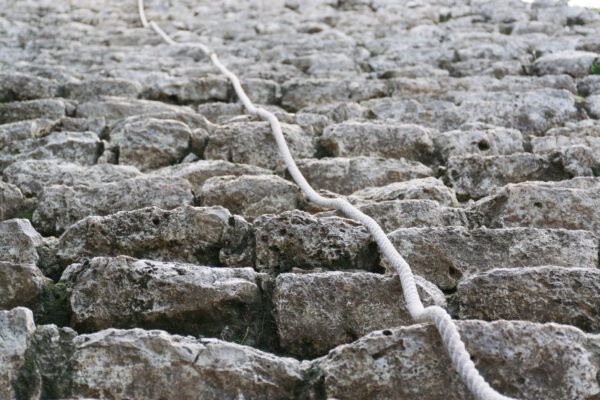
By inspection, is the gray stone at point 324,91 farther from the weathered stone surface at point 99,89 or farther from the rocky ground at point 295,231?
the weathered stone surface at point 99,89

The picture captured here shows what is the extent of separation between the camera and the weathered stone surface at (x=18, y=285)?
1990 millimetres

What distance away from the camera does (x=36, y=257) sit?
221cm

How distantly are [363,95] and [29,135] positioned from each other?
187 centimetres

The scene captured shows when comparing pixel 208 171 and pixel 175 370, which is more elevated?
pixel 175 370

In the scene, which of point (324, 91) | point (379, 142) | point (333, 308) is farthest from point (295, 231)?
point (324, 91)

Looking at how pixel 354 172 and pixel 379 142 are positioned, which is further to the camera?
pixel 379 142

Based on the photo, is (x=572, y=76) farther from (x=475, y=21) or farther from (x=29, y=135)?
(x=29, y=135)

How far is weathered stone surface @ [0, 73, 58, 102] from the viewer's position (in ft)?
12.7

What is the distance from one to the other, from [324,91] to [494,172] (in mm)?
1495

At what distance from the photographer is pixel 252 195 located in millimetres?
2629

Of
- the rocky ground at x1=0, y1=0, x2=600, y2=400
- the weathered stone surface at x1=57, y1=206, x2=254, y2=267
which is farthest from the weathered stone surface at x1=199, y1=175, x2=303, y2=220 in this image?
the weathered stone surface at x1=57, y1=206, x2=254, y2=267

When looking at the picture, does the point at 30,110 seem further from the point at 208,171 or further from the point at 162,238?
the point at 162,238

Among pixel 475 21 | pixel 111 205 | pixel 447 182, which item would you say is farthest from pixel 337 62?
pixel 111 205

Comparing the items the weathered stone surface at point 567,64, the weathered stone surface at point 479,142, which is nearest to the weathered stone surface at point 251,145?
the weathered stone surface at point 479,142
